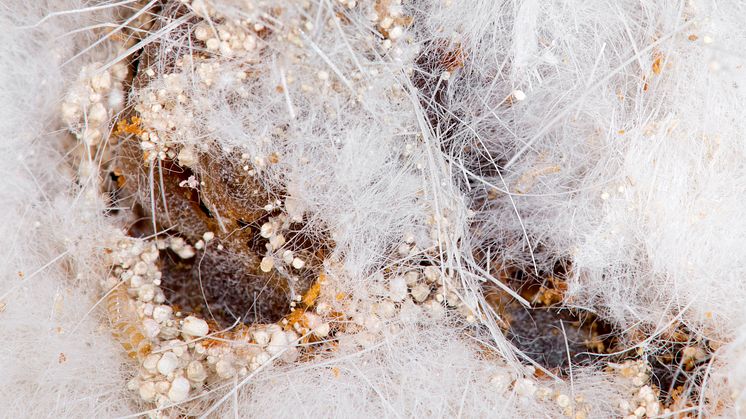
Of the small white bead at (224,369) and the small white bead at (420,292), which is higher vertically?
the small white bead at (420,292)

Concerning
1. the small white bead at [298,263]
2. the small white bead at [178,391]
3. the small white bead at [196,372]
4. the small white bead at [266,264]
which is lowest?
the small white bead at [178,391]

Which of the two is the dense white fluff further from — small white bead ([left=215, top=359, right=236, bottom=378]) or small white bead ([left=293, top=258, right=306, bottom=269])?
small white bead ([left=293, top=258, right=306, bottom=269])

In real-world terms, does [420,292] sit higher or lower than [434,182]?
lower

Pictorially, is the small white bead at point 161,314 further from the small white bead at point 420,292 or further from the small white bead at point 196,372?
the small white bead at point 420,292

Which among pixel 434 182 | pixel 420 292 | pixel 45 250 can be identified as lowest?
pixel 45 250

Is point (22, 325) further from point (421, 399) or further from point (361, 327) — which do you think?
point (421, 399)

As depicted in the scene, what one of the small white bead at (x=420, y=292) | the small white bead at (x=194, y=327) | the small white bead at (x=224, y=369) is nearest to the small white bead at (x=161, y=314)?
the small white bead at (x=194, y=327)

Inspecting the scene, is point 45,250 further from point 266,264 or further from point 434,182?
point 434,182

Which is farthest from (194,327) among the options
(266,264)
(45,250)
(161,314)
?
(45,250)

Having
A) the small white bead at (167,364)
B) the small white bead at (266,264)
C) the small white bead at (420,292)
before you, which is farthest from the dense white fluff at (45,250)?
the small white bead at (420,292)
